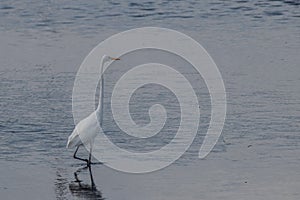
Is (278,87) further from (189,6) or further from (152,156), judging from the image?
(189,6)

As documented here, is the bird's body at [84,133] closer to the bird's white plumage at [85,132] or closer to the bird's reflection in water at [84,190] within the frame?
the bird's white plumage at [85,132]

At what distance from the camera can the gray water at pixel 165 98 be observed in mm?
8586

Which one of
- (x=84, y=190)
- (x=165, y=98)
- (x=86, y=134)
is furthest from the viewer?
(x=165, y=98)

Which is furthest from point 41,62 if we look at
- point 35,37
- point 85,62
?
point 35,37

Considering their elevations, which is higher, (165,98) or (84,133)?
(84,133)

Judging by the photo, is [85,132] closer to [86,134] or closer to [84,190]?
[86,134]

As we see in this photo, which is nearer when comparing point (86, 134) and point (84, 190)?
point (84, 190)

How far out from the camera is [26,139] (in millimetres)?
10180

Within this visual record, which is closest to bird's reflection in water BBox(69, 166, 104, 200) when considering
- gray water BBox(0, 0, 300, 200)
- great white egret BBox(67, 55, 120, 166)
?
gray water BBox(0, 0, 300, 200)

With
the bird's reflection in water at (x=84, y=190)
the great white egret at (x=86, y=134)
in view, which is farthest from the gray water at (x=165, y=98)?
the great white egret at (x=86, y=134)

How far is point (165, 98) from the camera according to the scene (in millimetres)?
11945

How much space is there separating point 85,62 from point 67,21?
13.6 ft

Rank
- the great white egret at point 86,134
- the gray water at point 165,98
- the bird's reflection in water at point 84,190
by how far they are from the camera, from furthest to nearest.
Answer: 1. the great white egret at point 86,134
2. the gray water at point 165,98
3. the bird's reflection in water at point 84,190

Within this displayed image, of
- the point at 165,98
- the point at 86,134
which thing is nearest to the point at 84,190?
the point at 86,134
